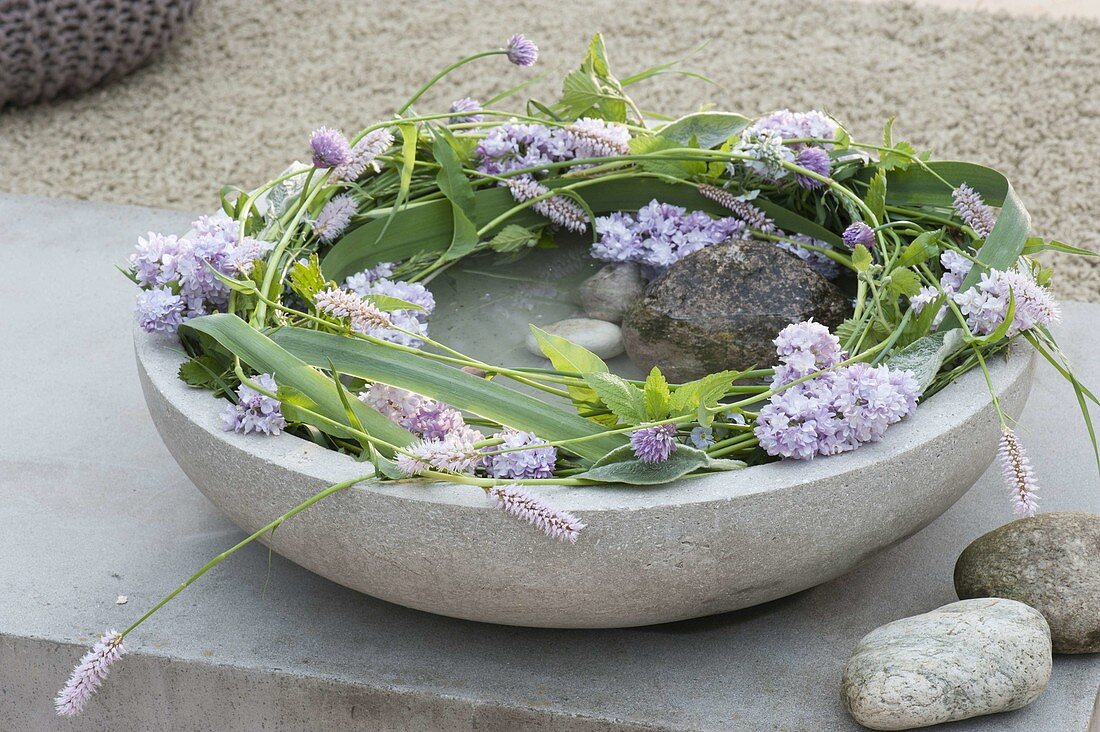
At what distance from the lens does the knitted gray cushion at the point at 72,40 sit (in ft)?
10.5

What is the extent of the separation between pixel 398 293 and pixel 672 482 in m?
0.60

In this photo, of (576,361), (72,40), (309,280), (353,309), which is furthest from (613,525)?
(72,40)

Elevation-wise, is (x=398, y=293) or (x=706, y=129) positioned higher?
(x=706, y=129)

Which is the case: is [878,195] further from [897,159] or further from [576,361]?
[576,361]

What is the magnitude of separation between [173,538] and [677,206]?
0.91 m

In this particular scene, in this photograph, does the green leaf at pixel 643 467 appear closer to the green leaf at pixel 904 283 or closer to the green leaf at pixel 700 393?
the green leaf at pixel 700 393

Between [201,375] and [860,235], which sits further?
[860,235]

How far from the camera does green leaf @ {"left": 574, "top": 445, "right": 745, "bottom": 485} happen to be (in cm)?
123

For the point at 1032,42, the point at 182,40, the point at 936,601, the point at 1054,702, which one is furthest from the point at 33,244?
the point at 1032,42

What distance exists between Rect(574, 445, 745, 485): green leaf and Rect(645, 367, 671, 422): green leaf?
0.16 feet

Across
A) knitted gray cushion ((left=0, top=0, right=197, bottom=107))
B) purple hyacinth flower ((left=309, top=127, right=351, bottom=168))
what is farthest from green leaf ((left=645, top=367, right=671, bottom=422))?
knitted gray cushion ((left=0, top=0, right=197, bottom=107))

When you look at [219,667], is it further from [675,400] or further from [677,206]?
[677,206]

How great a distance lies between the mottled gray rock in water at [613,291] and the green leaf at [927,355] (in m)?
0.51

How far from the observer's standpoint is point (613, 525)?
1.21m
